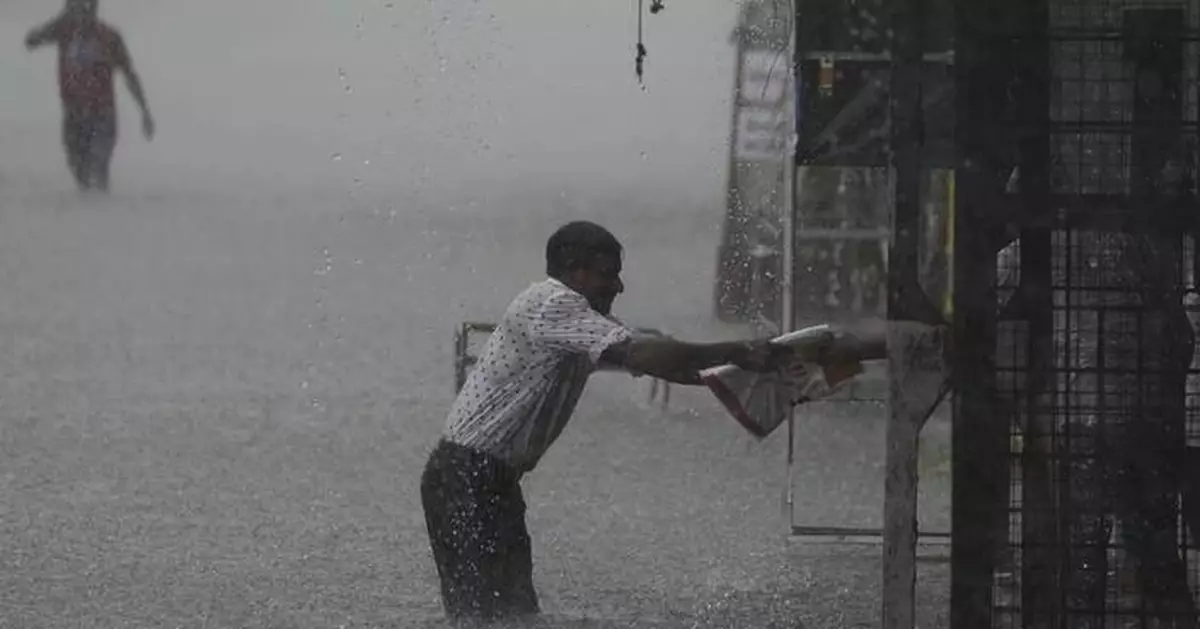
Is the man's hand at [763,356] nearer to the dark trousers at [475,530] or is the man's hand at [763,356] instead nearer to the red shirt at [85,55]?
the dark trousers at [475,530]

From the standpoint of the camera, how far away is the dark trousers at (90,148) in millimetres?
10414

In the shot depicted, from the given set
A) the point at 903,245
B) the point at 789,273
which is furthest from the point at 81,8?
the point at 903,245

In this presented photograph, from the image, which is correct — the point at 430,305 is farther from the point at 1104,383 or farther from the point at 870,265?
the point at 1104,383

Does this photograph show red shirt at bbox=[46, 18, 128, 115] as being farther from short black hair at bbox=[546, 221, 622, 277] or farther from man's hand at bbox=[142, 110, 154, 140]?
short black hair at bbox=[546, 221, 622, 277]

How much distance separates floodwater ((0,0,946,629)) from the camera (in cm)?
614

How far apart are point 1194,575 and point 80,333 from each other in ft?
20.6

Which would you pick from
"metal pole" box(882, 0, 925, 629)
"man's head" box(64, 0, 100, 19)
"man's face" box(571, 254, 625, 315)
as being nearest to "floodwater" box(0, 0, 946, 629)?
"man's head" box(64, 0, 100, 19)

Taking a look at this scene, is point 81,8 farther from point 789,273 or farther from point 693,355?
point 693,355

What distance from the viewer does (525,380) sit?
502cm

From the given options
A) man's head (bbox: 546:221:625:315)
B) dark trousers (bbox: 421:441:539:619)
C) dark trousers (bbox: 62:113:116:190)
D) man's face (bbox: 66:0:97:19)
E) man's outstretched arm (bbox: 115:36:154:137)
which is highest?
man's face (bbox: 66:0:97:19)

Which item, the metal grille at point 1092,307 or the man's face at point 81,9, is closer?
the metal grille at point 1092,307

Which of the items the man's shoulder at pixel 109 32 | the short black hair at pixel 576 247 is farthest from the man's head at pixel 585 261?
the man's shoulder at pixel 109 32

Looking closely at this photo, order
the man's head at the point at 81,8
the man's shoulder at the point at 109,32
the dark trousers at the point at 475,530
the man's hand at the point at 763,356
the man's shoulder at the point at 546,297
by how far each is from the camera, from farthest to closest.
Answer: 1. the man's head at the point at 81,8
2. the man's shoulder at the point at 109,32
3. the dark trousers at the point at 475,530
4. the man's shoulder at the point at 546,297
5. the man's hand at the point at 763,356

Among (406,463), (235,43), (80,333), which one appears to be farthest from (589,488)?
(235,43)
